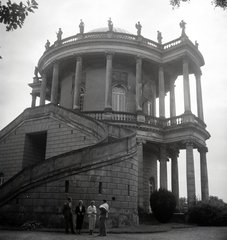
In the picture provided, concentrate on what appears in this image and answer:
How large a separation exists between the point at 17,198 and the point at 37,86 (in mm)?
26240

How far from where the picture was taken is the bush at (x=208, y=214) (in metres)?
20.2

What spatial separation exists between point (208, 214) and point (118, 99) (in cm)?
1407

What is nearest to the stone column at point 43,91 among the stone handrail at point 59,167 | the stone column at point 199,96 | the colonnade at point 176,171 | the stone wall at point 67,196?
the colonnade at point 176,171

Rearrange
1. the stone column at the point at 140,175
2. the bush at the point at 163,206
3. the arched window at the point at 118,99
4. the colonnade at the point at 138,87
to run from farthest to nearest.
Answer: the arched window at the point at 118,99, the colonnade at the point at 138,87, the stone column at the point at 140,175, the bush at the point at 163,206

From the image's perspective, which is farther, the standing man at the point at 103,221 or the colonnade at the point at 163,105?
the colonnade at the point at 163,105

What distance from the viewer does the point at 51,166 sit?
52.1ft

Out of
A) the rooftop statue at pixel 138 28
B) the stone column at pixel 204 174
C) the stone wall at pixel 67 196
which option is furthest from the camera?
the rooftop statue at pixel 138 28

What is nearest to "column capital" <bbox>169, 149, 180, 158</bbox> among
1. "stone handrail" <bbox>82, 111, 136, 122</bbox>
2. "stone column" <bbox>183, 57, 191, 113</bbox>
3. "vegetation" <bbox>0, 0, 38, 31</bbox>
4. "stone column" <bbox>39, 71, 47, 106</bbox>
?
"stone column" <bbox>183, 57, 191, 113</bbox>

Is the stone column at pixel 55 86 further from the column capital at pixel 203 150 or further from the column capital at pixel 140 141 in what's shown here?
the column capital at pixel 203 150

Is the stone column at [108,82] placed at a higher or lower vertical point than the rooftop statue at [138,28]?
lower

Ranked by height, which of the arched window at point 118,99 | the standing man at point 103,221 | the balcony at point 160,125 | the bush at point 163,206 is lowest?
the standing man at point 103,221

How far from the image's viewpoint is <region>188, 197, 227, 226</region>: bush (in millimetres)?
20250

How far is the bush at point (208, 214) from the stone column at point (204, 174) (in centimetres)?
647

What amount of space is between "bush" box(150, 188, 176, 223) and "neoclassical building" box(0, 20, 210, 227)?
2319mm
